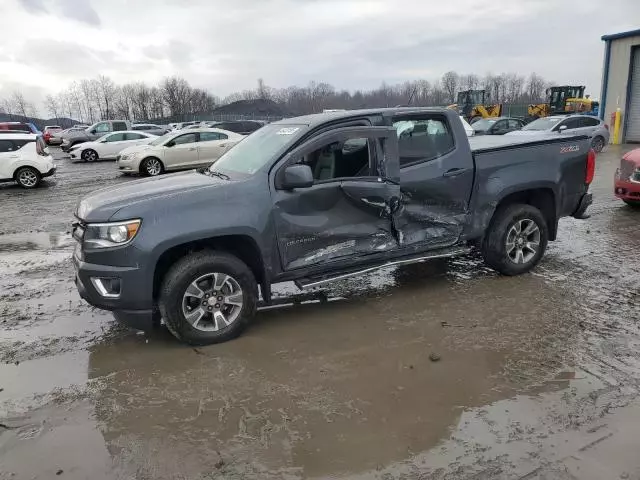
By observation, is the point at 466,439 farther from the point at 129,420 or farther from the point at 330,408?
the point at 129,420

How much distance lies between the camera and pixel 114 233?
4.01 m

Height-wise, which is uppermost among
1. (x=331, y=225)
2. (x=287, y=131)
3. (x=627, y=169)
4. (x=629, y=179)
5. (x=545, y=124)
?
(x=287, y=131)

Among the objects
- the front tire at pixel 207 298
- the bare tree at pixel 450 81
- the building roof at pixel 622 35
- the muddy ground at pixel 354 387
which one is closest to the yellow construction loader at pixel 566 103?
the building roof at pixel 622 35

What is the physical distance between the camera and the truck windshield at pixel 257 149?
4.67 meters

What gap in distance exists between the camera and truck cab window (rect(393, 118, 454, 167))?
5.09m

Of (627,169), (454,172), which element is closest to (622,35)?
(627,169)

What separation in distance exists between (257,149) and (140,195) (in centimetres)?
129

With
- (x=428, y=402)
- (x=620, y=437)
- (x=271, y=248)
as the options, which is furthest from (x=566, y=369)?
(x=271, y=248)

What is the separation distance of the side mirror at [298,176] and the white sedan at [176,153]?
43.4 feet

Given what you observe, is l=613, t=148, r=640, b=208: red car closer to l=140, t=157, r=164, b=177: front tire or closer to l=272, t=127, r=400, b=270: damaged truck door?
l=272, t=127, r=400, b=270: damaged truck door

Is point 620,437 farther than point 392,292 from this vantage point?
No

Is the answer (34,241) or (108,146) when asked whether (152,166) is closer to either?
(108,146)

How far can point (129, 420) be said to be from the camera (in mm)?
3334

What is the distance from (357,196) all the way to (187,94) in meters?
102
